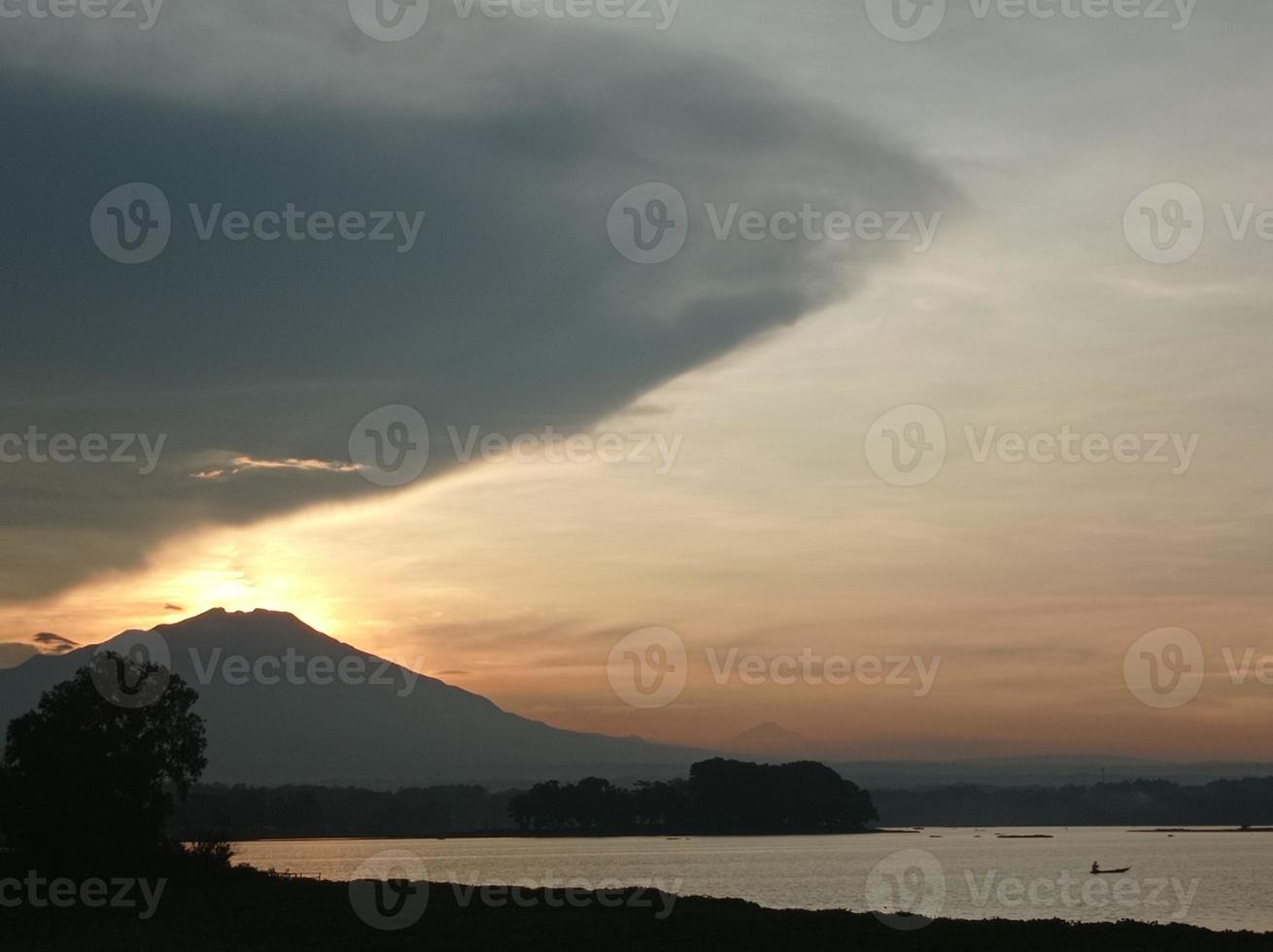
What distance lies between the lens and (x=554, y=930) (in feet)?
154

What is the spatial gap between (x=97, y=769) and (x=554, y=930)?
34825 millimetres

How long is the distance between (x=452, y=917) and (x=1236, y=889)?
62010 millimetres

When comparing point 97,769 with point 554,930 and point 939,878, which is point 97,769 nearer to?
point 554,930

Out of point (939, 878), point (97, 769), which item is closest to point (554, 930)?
point (97, 769)

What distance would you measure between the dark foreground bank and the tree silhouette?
10.9 m

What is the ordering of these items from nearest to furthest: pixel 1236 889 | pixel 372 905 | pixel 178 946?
pixel 178 946, pixel 372 905, pixel 1236 889

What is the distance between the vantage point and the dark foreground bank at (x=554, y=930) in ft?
141

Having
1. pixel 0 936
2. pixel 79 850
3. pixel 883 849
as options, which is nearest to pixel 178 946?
pixel 0 936

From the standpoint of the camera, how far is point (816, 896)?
8112 centimetres

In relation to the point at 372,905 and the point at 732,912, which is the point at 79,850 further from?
the point at 732,912

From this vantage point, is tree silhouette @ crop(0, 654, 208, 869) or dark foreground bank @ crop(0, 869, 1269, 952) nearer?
dark foreground bank @ crop(0, 869, 1269, 952)

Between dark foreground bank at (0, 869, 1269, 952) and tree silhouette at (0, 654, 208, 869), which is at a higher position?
tree silhouette at (0, 654, 208, 869)

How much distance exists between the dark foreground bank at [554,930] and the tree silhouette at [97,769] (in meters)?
10.9

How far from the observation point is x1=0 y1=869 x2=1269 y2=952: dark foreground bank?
43.1 metres
